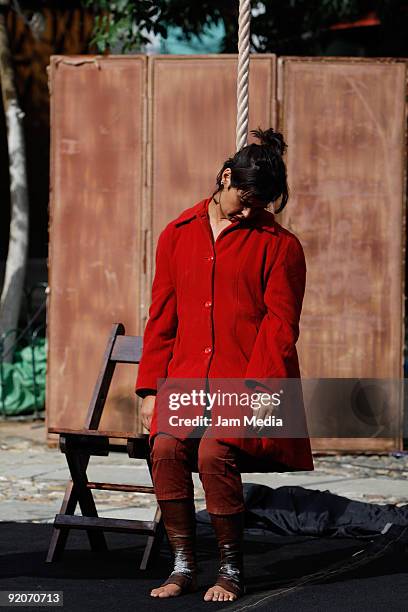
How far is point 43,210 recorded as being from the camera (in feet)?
47.2

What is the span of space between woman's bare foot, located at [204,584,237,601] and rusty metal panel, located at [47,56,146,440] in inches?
174

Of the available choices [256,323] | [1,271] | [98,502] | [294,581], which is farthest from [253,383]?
[1,271]

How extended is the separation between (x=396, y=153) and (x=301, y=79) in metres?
0.83

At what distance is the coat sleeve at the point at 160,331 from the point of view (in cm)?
529

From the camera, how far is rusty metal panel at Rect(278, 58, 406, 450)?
366 inches

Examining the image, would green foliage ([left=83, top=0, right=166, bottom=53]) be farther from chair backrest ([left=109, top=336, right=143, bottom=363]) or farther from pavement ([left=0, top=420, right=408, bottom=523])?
chair backrest ([left=109, top=336, right=143, bottom=363])

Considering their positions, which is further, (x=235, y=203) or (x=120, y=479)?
(x=120, y=479)

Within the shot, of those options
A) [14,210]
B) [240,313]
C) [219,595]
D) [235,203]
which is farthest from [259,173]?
[14,210]

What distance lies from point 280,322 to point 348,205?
14.2ft

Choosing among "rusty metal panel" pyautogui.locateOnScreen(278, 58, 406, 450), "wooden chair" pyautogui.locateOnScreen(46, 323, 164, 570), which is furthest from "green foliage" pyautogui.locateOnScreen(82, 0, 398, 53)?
"wooden chair" pyautogui.locateOnScreen(46, 323, 164, 570)

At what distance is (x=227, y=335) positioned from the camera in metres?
5.17

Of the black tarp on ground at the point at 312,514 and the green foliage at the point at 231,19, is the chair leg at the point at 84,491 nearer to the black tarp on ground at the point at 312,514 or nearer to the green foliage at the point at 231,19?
the black tarp on ground at the point at 312,514

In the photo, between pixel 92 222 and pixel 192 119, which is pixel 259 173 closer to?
pixel 192 119

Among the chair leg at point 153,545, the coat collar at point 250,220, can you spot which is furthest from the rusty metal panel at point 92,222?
the coat collar at point 250,220
